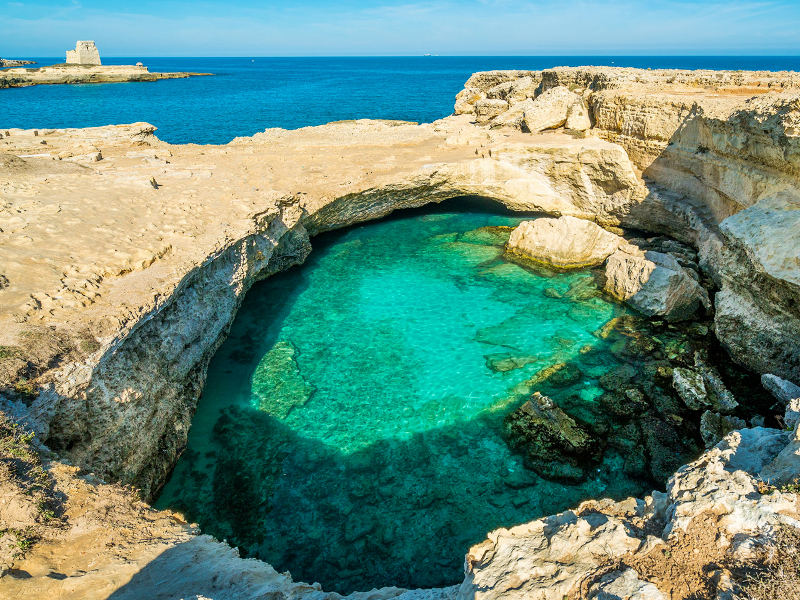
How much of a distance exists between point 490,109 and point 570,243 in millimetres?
15776

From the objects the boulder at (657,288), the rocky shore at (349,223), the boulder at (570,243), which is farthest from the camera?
the boulder at (570,243)

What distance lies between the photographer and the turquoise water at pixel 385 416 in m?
7.43

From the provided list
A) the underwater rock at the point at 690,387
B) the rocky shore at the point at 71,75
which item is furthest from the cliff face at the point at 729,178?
the rocky shore at the point at 71,75

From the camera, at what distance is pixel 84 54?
9544 centimetres

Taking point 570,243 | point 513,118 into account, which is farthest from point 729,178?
point 513,118

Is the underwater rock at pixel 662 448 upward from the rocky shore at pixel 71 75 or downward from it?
downward

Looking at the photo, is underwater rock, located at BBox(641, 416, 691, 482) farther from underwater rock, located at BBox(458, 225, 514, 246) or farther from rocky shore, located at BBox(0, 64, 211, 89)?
rocky shore, located at BBox(0, 64, 211, 89)

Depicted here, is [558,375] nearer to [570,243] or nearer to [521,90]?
[570,243]

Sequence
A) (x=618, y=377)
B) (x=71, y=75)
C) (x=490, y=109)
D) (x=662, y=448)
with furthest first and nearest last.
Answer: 1. (x=71, y=75)
2. (x=490, y=109)
3. (x=618, y=377)
4. (x=662, y=448)

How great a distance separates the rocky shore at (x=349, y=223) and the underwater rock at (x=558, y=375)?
214cm

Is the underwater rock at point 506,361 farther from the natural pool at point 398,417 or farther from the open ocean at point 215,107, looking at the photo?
the open ocean at point 215,107

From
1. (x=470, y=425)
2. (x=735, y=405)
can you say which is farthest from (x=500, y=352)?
(x=735, y=405)

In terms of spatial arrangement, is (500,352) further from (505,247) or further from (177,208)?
(177,208)

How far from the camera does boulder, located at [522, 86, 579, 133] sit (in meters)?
20.4
